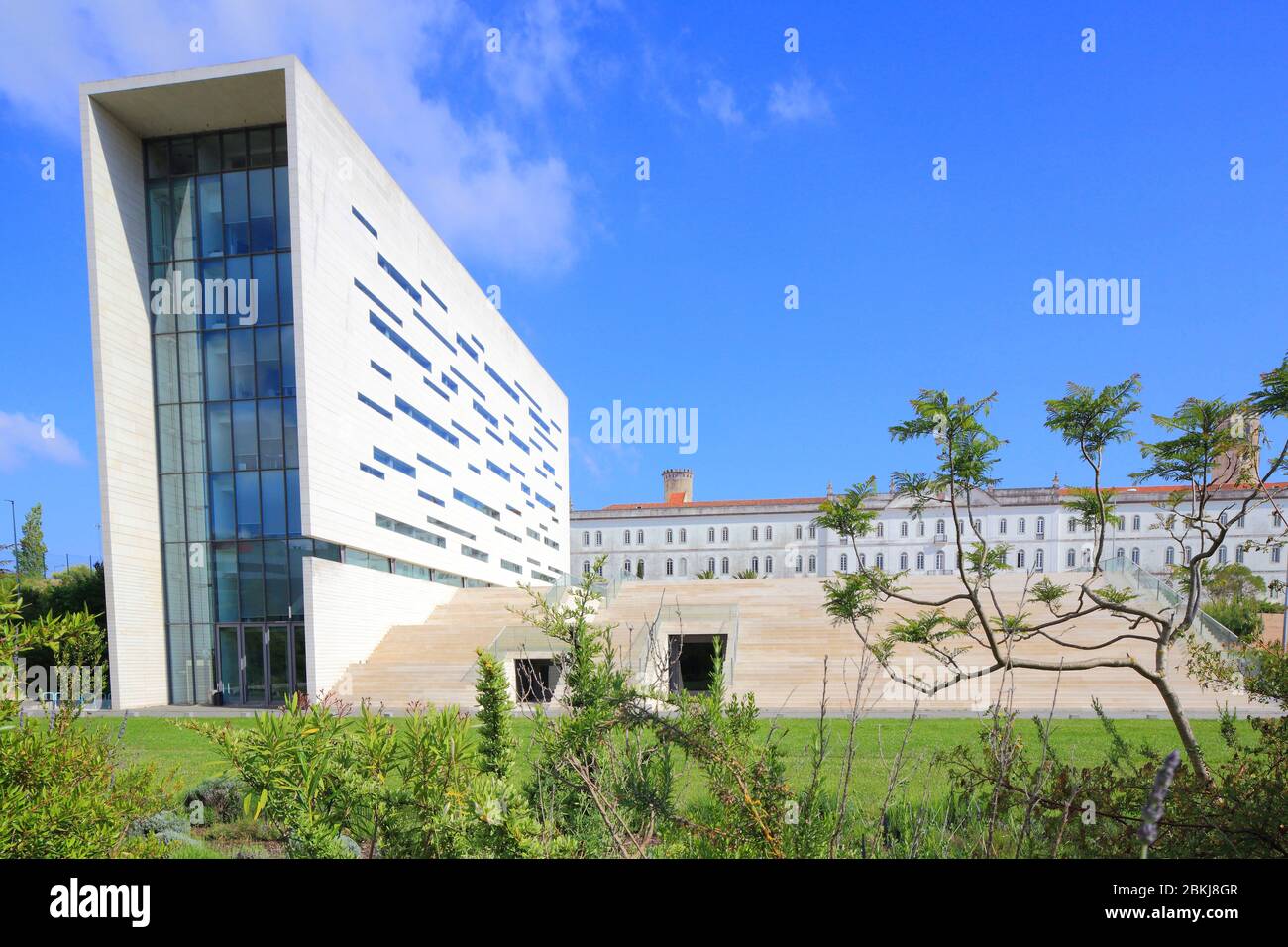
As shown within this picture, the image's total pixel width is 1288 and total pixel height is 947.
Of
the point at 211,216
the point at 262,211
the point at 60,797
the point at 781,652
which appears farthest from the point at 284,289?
the point at 60,797

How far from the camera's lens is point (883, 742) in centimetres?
1230

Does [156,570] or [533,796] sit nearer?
[533,796]

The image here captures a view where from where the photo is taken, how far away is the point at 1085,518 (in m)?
6.48

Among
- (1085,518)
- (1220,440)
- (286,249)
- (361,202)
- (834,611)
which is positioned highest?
(361,202)

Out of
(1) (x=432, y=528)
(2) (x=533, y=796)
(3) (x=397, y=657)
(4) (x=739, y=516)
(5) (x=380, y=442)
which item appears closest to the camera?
(2) (x=533, y=796)

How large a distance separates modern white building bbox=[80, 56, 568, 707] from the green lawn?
8.56 m

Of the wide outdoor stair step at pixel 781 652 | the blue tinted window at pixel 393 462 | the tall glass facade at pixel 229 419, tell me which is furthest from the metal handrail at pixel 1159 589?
the tall glass facade at pixel 229 419

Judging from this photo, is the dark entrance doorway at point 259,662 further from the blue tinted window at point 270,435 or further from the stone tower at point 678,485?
the stone tower at point 678,485

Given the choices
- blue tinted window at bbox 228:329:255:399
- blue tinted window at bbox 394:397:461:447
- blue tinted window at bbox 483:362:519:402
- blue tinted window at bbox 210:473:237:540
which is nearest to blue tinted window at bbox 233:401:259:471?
blue tinted window at bbox 228:329:255:399

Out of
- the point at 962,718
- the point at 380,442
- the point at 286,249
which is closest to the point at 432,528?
the point at 380,442

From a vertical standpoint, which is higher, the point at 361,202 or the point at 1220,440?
the point at 361,202

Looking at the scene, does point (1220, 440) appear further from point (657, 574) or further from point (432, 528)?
point (657, 574)

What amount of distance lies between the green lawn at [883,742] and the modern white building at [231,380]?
8559mm

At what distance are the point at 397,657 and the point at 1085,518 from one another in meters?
26.3
